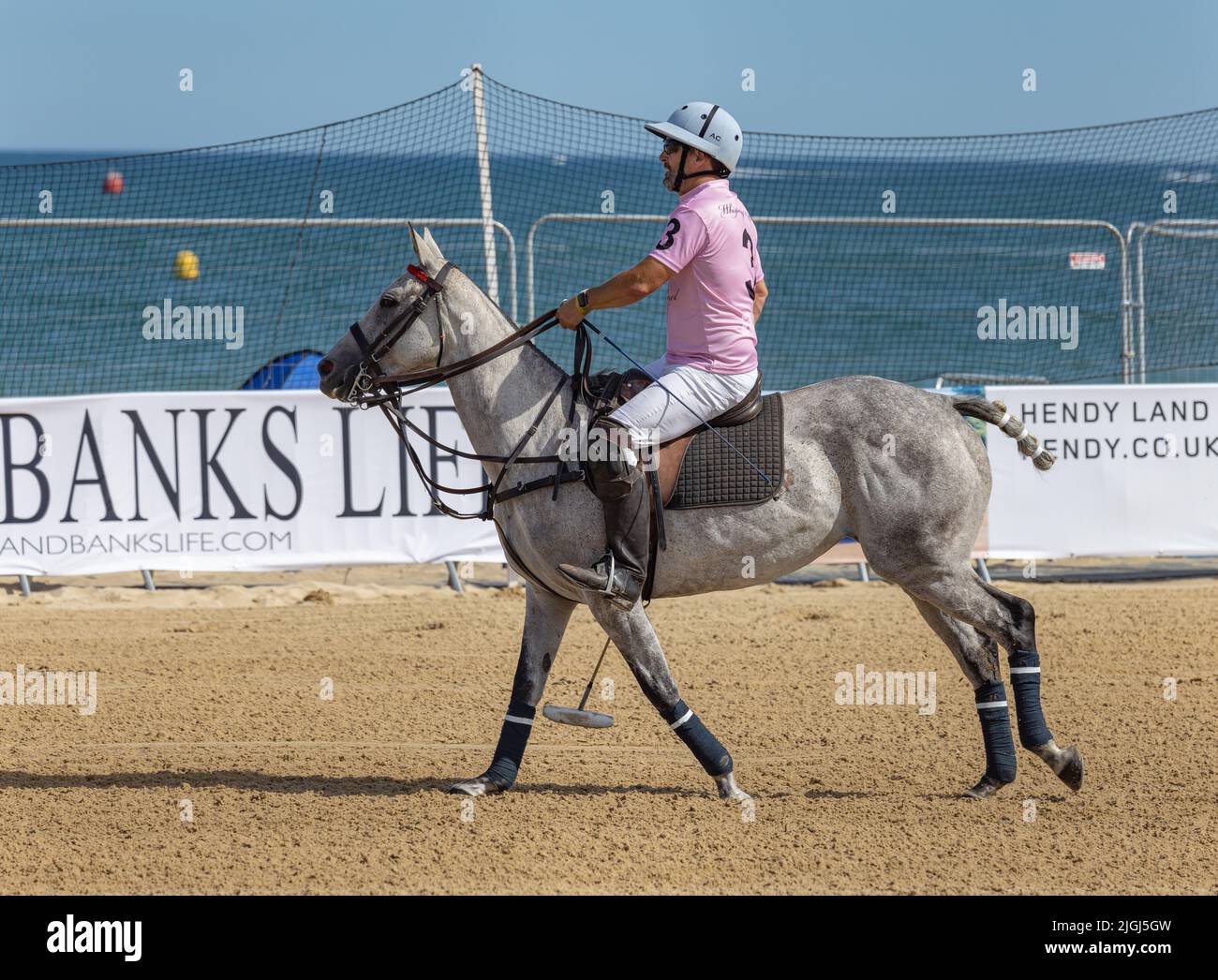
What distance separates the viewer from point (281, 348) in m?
25.6

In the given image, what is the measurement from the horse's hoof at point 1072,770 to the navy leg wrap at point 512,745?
2.34m

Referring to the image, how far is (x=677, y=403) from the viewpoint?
5.64 meters

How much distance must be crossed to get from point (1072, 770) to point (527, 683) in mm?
2415

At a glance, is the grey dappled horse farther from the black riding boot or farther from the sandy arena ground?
the sandy arena ground

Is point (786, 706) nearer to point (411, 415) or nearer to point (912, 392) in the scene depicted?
point (912, 392)

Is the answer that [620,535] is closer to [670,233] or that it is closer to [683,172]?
[670,233]

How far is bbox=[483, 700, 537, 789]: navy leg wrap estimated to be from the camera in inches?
240

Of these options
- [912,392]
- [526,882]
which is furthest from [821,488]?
[526,882]

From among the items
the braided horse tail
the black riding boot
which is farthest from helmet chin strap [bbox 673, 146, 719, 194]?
Answer: the braided horse tail

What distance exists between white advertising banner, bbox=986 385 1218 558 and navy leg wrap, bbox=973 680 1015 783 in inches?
245

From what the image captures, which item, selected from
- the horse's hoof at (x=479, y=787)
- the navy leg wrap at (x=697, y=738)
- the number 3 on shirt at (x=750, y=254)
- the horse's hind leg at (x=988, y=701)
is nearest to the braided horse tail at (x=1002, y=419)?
the horse's hind leg at (x=988, y=701)

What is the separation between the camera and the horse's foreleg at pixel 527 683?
6023 millimetres

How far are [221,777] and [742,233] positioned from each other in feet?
11.8

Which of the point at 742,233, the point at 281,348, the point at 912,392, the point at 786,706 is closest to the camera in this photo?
the point at 742,233
